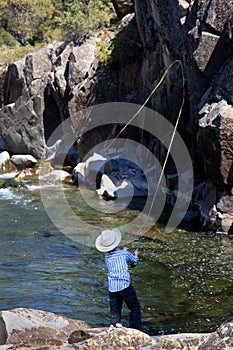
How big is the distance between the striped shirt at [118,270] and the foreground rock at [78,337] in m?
0.71

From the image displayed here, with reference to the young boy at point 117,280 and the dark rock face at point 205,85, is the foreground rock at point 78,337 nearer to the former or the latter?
the young boy at point 117,280

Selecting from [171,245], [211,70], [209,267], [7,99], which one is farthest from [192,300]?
[7,99]

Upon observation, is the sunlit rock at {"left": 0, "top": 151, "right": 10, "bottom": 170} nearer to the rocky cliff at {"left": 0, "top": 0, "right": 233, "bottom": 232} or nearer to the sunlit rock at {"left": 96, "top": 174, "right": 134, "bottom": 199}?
the rocky cliff at {"left": 0, "top": 0, "right": 233, "bottom": 232}

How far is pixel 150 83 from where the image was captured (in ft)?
62.3

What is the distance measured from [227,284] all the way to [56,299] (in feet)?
9.52

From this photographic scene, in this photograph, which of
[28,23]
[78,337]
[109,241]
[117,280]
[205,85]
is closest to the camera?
[78,337]

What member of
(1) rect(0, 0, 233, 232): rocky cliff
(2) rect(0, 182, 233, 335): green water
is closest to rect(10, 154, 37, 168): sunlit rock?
(1) rect(0, 0, 233, 232): rocky cliff

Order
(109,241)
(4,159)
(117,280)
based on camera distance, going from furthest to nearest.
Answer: (4,159) → (109,241) → (117,280)

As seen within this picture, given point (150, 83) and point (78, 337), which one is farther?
point (150, 83)

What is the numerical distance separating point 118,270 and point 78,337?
118 cm

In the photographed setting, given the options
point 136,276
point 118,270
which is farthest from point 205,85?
point 118,270

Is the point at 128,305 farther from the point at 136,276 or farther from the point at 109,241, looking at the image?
the point at 136,276

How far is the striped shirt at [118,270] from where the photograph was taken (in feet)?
23.3

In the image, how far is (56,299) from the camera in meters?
9.02
